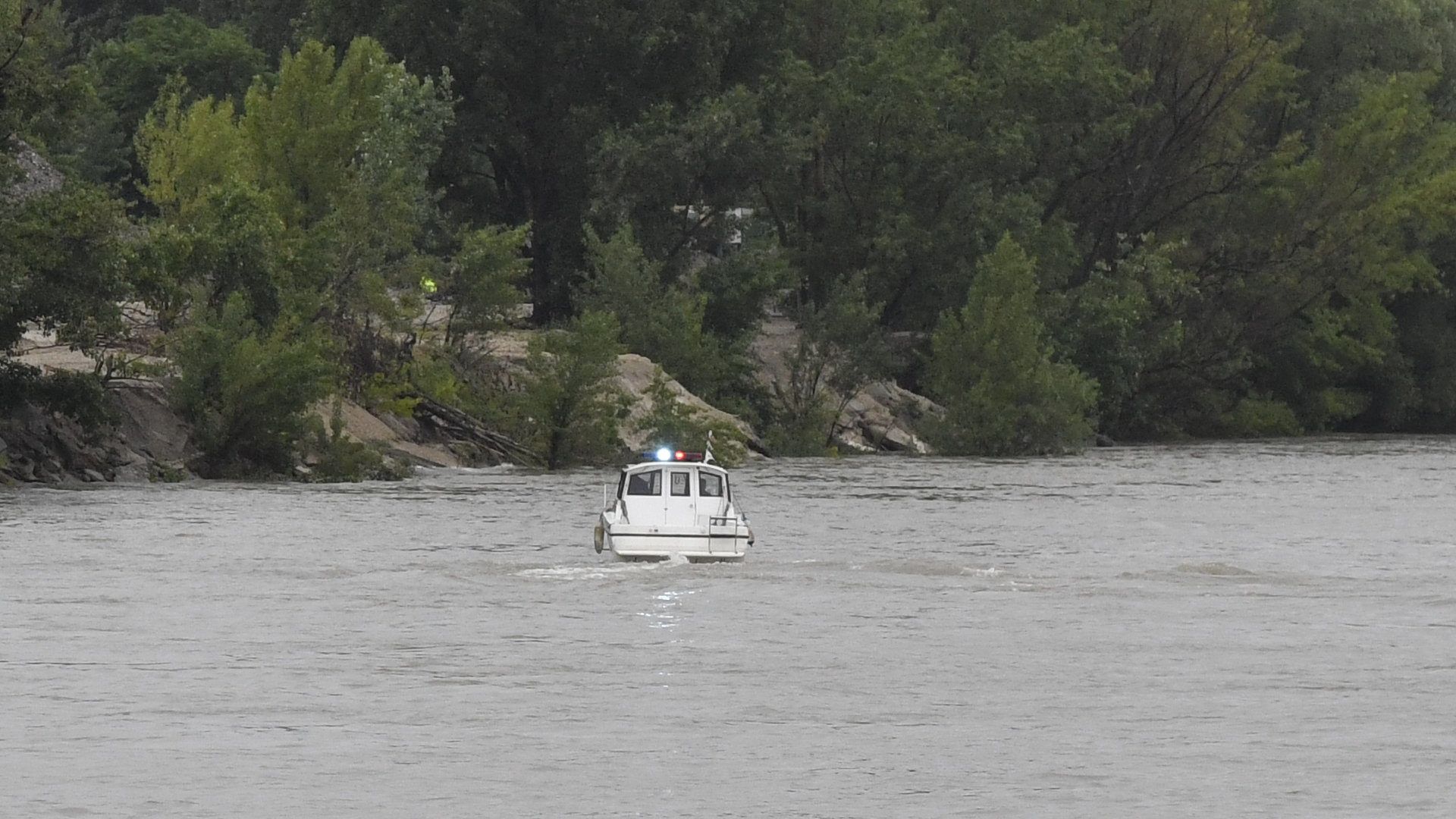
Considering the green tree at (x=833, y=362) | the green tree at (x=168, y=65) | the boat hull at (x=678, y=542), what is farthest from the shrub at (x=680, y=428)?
the green tree at (x=168, y=65)

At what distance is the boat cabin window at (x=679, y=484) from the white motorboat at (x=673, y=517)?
0.01m

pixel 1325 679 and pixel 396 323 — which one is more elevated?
pixel 396 323

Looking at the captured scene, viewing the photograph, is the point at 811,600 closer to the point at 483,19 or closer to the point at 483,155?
the point at 483,19

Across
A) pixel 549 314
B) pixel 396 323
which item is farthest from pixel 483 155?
pixel 396 323

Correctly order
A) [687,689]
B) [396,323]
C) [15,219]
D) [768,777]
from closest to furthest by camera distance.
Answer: [768,777], [687,689], [15,219], [396,323]

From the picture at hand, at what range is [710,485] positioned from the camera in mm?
33844

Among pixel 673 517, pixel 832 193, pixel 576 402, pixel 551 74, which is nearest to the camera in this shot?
pixel 673 517

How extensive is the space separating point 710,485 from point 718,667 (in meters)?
10.1

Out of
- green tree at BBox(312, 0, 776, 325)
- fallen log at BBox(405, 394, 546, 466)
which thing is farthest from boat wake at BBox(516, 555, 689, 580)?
green tree at BBox(312, 0, 776, 325)

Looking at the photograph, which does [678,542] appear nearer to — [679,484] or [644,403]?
[679,484]

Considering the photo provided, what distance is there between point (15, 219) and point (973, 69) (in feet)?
162

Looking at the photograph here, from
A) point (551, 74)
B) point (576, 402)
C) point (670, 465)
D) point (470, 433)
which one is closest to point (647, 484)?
point (670, 465)

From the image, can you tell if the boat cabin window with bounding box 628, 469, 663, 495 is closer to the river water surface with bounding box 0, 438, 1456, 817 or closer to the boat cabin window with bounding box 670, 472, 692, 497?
the boat cabin window with bounding box 670, 472, 692, 497

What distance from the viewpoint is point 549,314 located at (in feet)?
262
